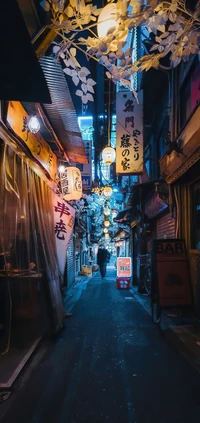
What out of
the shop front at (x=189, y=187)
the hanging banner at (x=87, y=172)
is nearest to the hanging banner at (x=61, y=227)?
the shop front at (x=189, y=187)

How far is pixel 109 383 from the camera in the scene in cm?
438

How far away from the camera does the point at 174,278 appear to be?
7.33 meters

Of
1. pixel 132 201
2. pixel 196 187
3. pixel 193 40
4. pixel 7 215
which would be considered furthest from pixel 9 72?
pixel 132 201

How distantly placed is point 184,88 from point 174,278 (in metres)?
6.55

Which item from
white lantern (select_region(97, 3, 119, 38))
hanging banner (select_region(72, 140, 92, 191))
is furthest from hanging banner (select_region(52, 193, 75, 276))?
white lantern (select_region(97, 3, 119, 38))

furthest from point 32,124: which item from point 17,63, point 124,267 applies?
point 124,267

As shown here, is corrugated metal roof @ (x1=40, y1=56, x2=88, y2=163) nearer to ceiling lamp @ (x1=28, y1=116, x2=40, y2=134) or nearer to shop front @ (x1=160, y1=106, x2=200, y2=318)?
ceiling lamp @ (x1=28, y1=116, x2=40, y2=134)

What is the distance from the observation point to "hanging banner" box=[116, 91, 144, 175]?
411 inches

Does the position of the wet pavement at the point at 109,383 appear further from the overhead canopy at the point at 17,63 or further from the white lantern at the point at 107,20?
the white lantern at the point at 107,20

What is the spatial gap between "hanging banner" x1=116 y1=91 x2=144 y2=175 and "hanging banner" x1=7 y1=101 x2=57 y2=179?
2.85 metres

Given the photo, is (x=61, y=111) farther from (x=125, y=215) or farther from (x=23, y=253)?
(x=125, y=215)

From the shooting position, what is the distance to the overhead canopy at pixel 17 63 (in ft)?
8.35

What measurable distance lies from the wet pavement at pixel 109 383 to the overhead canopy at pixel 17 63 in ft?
13.4

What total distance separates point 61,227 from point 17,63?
6.39 metres
